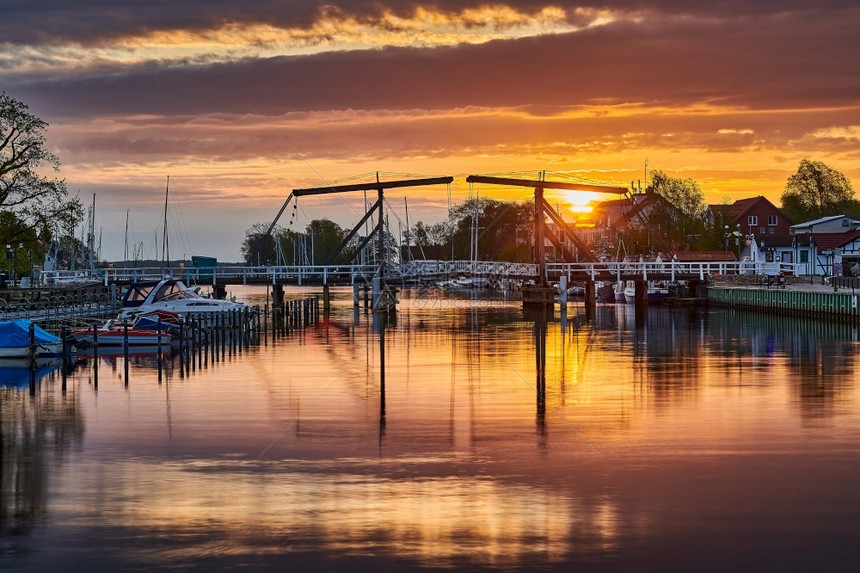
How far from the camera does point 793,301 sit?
9288 centimetres

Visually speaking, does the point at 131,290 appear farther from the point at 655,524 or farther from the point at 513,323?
the point at 655,524

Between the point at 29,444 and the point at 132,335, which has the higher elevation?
the point at 132,335

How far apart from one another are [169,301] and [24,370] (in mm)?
35285

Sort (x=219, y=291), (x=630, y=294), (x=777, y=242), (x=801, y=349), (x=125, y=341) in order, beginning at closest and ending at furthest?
(x=125, y=341), (x=801, y=349), (x=219, y=291), (x=630, y=294), (x=777, y=242)

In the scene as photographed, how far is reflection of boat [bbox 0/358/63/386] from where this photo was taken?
4531cm

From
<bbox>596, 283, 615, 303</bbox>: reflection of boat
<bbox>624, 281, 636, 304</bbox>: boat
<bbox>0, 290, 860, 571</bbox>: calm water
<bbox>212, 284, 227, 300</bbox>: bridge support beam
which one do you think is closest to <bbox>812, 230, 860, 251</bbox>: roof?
<bbox>596, 283, 615, 303</bbox>: reflection of boat

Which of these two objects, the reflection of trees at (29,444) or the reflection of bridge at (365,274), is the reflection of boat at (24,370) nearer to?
the reflection of trees at (29,444)

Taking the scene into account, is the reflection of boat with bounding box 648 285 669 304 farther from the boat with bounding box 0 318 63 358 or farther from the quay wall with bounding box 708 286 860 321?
the boat with bounding box 0 318 63 358

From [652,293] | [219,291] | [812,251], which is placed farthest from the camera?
[812,251]

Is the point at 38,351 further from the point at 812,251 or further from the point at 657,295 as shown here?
the point at 812,251

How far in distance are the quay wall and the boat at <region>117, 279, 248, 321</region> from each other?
41972 millimetres

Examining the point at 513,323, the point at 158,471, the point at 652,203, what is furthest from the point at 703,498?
the point at 652,203

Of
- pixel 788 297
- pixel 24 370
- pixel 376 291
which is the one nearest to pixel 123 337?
pixel 24 370

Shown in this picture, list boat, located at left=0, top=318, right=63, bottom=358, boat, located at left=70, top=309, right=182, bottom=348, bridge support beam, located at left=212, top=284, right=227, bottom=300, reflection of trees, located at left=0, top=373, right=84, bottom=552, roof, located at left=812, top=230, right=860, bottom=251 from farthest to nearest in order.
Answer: roof, located at left=812, top=230, right=860, bottom=251 < bridge support beam, located at left=212, top=284, right=227, bottom=300 < boat, located at left=70, top=309, right=182, bottom=348 < boat, located at left=0, top=318, right=63, bottom=358 < reflection of trees, located at left=0, top=373, right=84, bottom=552
